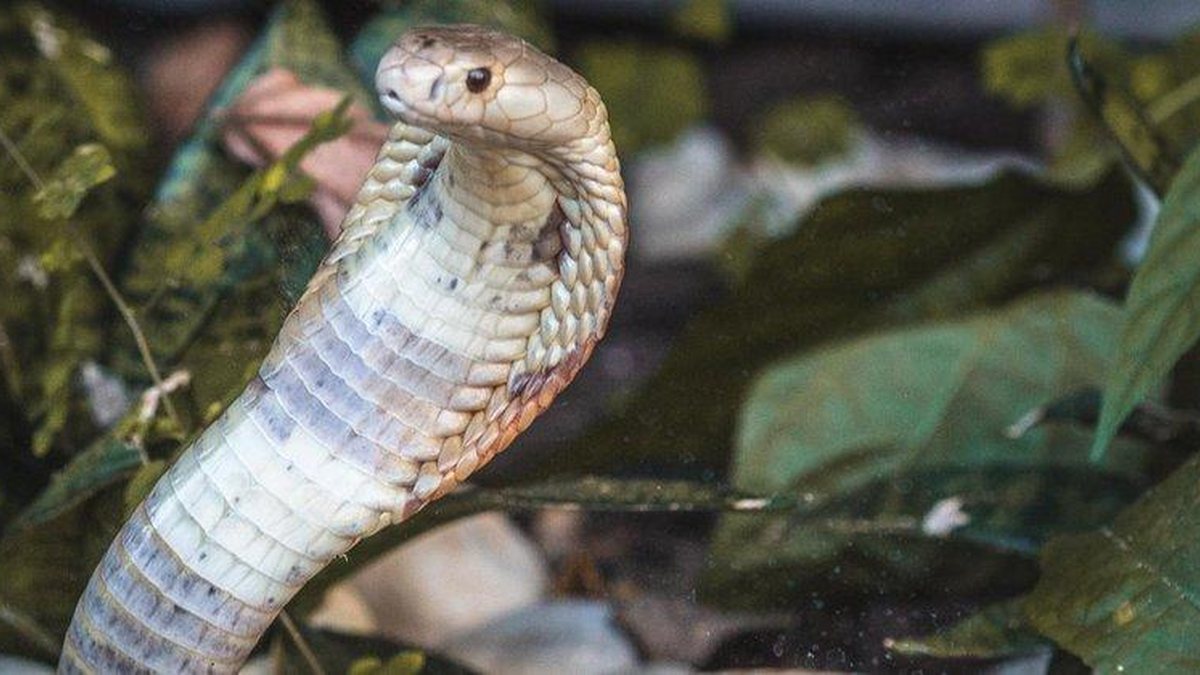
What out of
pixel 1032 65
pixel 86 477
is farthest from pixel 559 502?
pixel 1032 65

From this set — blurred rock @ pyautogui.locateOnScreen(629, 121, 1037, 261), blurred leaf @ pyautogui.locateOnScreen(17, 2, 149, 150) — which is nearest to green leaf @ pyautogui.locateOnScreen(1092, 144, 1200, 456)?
blurred leaf @ pyautogui.locateOnScreen(17, 2, 149, 150)

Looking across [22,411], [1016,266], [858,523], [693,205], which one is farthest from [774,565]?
[693,205]

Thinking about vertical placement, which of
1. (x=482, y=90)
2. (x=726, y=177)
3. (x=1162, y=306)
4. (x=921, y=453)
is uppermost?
(x=482, y=90)

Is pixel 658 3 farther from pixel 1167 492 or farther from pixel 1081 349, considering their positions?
pixel 1167 492

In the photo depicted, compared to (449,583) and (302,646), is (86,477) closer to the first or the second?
(302,646)

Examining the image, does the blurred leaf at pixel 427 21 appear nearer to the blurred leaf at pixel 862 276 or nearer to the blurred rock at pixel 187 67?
the blurred leaf at pixel 862 276

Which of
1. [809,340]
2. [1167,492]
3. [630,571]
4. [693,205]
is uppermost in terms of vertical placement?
[1167,492]

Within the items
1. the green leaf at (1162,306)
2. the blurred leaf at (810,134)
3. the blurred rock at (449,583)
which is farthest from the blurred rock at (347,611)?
the blurred leaf at (810,134)
